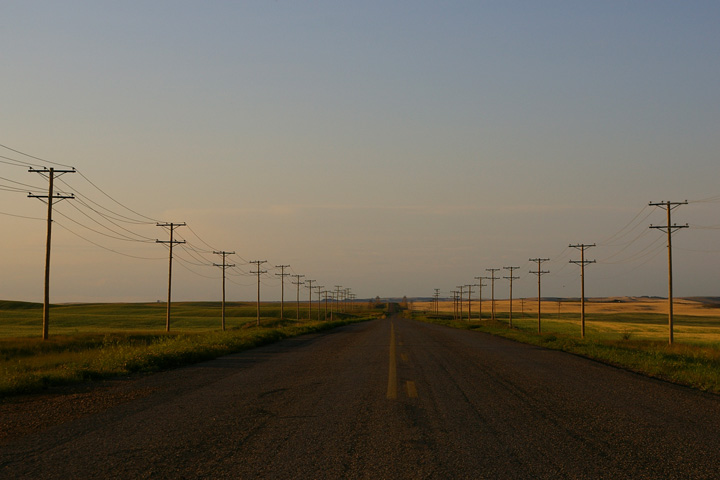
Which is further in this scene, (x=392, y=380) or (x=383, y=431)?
(x=392, y=380)

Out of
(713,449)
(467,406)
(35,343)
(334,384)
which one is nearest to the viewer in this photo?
(713,449)

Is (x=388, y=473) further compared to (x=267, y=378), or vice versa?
(x=267, y=378)

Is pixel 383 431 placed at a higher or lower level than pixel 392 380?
higher

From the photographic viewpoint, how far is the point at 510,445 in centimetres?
735

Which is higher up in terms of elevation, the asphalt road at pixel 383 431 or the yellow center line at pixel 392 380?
the asphalt road at pixel 383 431

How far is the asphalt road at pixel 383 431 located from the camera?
20.7ft

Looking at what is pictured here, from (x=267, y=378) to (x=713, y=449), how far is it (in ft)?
33.2

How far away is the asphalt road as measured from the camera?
20.7 feet

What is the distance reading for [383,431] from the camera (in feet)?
26.7

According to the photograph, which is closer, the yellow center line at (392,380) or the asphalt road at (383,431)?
the asphalt road at (383,431)

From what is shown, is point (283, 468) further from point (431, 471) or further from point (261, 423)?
point (261, 423)

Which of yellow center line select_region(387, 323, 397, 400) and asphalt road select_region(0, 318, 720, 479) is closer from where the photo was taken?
asphalt road select_region(0, 318, 720, 479)

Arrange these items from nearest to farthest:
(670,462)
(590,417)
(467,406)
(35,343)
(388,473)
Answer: (388,473), (670,462), (590,417), (467,406), (35,343)

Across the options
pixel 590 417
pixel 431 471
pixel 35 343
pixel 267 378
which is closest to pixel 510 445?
pixel 431 471
